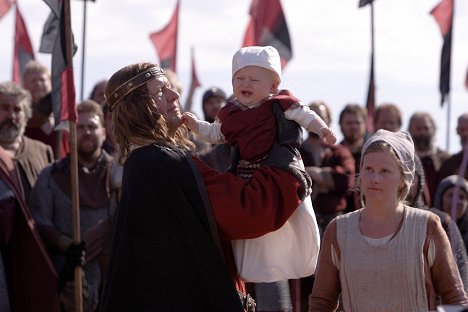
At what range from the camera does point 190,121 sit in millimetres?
5316

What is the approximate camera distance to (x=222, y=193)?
4.90m

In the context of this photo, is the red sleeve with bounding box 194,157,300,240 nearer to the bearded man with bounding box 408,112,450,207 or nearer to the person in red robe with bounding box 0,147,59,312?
the person in red robe with bounding box 0,147,59,312

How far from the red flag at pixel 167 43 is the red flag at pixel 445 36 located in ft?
9.46

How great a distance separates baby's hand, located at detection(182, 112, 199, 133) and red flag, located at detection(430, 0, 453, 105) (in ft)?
18.9

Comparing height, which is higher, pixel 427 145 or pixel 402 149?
pixel 402 149

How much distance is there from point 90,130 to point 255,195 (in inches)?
176

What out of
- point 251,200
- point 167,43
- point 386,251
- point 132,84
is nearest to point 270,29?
point 167,43

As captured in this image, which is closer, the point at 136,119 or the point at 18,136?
the point at 136,119

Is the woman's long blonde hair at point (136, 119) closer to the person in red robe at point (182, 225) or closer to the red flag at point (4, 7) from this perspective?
the person in red robe at point (182, 225)

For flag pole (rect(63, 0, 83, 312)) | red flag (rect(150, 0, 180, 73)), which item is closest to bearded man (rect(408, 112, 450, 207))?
red flag (rect(150, 0, 180, 73))

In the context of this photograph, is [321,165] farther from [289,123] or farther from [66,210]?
[289,123]

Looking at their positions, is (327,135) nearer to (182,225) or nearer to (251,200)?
(251,200)

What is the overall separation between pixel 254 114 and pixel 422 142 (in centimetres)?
639

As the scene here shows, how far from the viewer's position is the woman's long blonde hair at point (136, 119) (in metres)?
5.03
